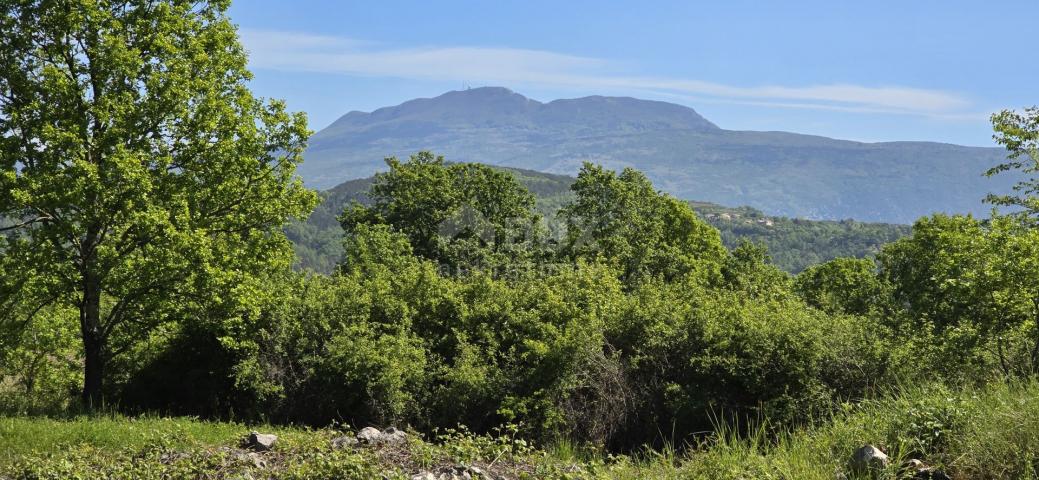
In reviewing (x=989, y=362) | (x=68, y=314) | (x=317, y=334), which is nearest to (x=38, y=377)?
(x=68, y=314)

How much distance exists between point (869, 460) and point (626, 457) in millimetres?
3353

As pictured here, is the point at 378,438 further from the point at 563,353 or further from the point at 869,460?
the point at 869,460

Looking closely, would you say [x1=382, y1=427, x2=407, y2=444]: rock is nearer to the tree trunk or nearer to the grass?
the grass

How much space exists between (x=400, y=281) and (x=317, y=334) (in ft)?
11.4

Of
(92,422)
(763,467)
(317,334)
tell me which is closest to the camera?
(763,467)

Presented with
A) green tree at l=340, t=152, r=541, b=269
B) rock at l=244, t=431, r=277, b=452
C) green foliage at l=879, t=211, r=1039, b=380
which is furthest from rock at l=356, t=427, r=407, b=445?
green tree at l=340, t=152, r=541, b=269

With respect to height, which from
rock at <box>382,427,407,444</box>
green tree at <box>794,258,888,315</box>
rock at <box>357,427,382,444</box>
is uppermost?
rock at <box>357,427,382,444</box>

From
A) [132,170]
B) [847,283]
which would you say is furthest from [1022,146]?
[847,283]

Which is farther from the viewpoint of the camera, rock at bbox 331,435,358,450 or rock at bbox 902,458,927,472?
rock at bbox 331,435,358,450

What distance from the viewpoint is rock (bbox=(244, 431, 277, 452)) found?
10688 millimetres

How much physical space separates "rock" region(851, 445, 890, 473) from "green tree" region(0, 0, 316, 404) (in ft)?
42.5

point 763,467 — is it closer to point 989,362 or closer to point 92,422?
point 989,362

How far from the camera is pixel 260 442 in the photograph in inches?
424

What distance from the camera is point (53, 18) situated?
51.1 ft
